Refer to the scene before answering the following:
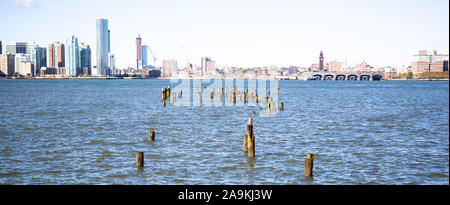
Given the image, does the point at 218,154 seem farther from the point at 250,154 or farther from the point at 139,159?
the point at 139,159

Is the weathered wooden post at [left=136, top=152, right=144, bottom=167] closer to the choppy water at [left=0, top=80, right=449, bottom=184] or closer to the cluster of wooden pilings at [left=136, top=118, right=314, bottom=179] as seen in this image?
the cluster of wooden pilings at [left=136, top=118, right=314, bottom=179]

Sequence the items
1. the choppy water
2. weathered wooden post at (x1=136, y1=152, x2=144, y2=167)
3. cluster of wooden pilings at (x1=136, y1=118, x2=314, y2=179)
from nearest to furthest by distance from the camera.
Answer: cluster of wooden pilings at (x1=136, y1=118, x2=314, y2=179), the choppy water, weathered wooden post at (x1=136, y1=152, x2=144, y2=167)

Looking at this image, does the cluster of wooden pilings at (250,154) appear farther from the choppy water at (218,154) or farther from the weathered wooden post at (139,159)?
the choppy water at (218,154)

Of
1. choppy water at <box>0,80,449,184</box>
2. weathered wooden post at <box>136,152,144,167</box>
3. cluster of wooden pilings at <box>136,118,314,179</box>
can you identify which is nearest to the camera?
cluster of wooden pilings at <box>136,118,314,179</box>

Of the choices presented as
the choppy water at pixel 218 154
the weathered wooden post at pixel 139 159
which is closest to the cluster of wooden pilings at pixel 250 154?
the weathered wooden post at pixel 139 159

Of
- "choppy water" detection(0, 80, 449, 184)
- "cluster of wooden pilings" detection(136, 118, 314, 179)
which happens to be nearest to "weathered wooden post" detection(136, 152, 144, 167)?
"cluster of wooden pilings" detection(136, 118, 314, 179)

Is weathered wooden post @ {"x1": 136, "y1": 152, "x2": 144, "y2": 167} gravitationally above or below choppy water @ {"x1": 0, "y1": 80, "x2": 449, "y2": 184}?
above

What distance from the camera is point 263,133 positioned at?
28.8 meters

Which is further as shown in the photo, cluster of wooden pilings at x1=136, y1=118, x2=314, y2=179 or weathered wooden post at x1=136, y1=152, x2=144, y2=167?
weathered wooden post at x1=136, y1=152, x2=144, y2=167

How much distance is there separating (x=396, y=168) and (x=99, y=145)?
13.9m
